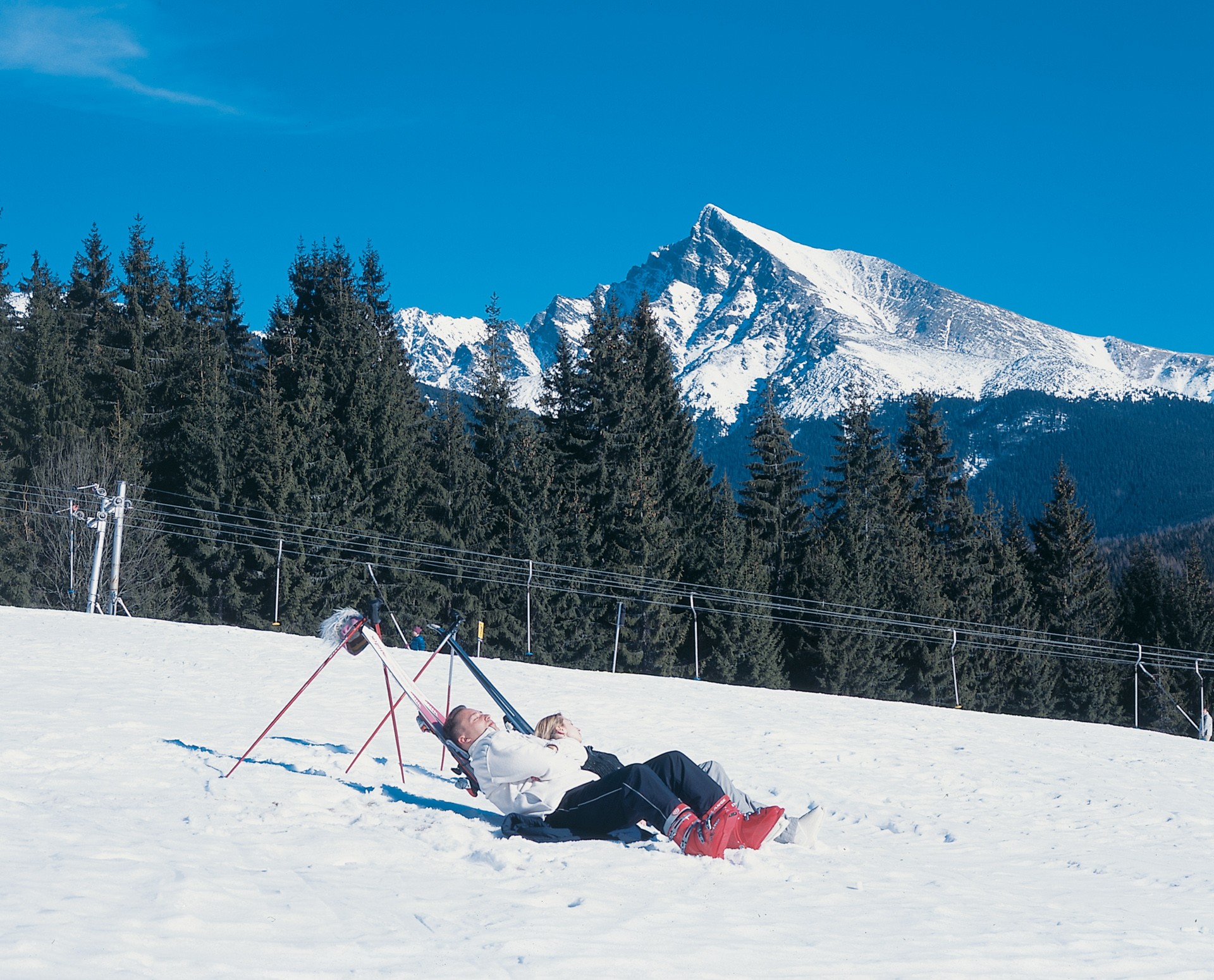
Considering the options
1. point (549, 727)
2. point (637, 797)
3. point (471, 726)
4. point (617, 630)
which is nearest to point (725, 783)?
point (637, 797)

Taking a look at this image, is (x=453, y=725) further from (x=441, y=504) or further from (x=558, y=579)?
(x=441, y=504)

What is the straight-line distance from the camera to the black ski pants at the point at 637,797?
6.22 m

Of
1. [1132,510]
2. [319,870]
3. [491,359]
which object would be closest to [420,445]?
[491,359]

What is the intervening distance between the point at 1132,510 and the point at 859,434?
523ft

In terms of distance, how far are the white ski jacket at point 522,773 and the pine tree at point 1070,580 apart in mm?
47417

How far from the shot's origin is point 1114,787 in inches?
433

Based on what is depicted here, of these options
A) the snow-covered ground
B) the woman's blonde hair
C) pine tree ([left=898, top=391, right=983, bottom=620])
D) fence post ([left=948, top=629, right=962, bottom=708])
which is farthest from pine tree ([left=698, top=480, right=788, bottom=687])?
the woman's blonde hair

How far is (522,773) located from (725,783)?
1352 millimetres

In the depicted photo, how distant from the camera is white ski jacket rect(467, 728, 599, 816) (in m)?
6.51

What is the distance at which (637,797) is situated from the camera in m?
6.21

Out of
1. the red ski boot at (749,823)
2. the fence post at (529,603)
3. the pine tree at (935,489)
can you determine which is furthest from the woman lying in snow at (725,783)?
the pine tree at (935,489)

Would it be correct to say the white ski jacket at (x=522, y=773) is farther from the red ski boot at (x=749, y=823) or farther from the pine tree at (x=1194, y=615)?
the pine tree at (x=1194, y=615)

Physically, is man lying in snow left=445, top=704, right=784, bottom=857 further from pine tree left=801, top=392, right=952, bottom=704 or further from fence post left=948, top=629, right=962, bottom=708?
fence post left=948, top=629, right=962, bottom=708

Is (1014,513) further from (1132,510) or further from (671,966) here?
(1132,510)
